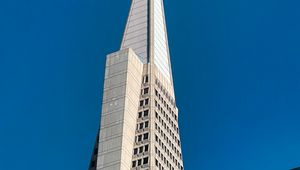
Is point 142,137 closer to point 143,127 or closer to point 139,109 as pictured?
point 143,127

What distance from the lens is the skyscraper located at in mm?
148625

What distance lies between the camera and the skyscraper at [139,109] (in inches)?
5851

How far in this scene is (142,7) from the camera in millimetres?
182375

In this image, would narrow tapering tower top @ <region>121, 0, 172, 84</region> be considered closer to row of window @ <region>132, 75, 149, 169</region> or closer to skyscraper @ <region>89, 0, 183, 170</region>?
skyscraper @ <region>89, 0, 183, 170</region>

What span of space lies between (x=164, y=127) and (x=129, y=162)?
14.2 metres

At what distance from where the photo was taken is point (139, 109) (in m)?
158

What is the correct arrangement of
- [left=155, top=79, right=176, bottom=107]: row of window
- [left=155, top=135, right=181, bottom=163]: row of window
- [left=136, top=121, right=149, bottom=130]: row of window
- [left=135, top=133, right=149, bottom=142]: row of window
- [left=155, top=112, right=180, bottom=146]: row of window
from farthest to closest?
1. [left=155, top=79, right=176, bottom=107]: row of window
2. [left=155, top=112, right=180, bottom=146]: row of window
3. [left=136, top=121, right=149, bottom=130]: row of window
4. [left=155, top=135, right=181, bottom=163]: row of window
5. [left=135, top=133, right=149, bottom=142]: row of window

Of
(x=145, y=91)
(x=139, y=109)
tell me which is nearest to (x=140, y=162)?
(x=139, y=109)

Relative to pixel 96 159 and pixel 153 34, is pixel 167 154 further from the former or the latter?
pixel 153 34

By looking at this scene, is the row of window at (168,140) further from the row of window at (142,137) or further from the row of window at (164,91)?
the row of window at (164,91)

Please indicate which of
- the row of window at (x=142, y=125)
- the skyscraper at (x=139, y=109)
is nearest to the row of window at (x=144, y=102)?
the skyscraper at (x=139, y=109)

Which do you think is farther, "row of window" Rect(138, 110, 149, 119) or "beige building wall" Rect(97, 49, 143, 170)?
"row of window" Rect(138, 110, 149, 119)

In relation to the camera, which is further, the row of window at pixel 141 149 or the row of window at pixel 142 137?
the row of window at pixel 142 137

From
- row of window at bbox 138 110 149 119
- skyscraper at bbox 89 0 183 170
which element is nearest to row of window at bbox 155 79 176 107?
skyscraper at bbox 89 0 183 170
